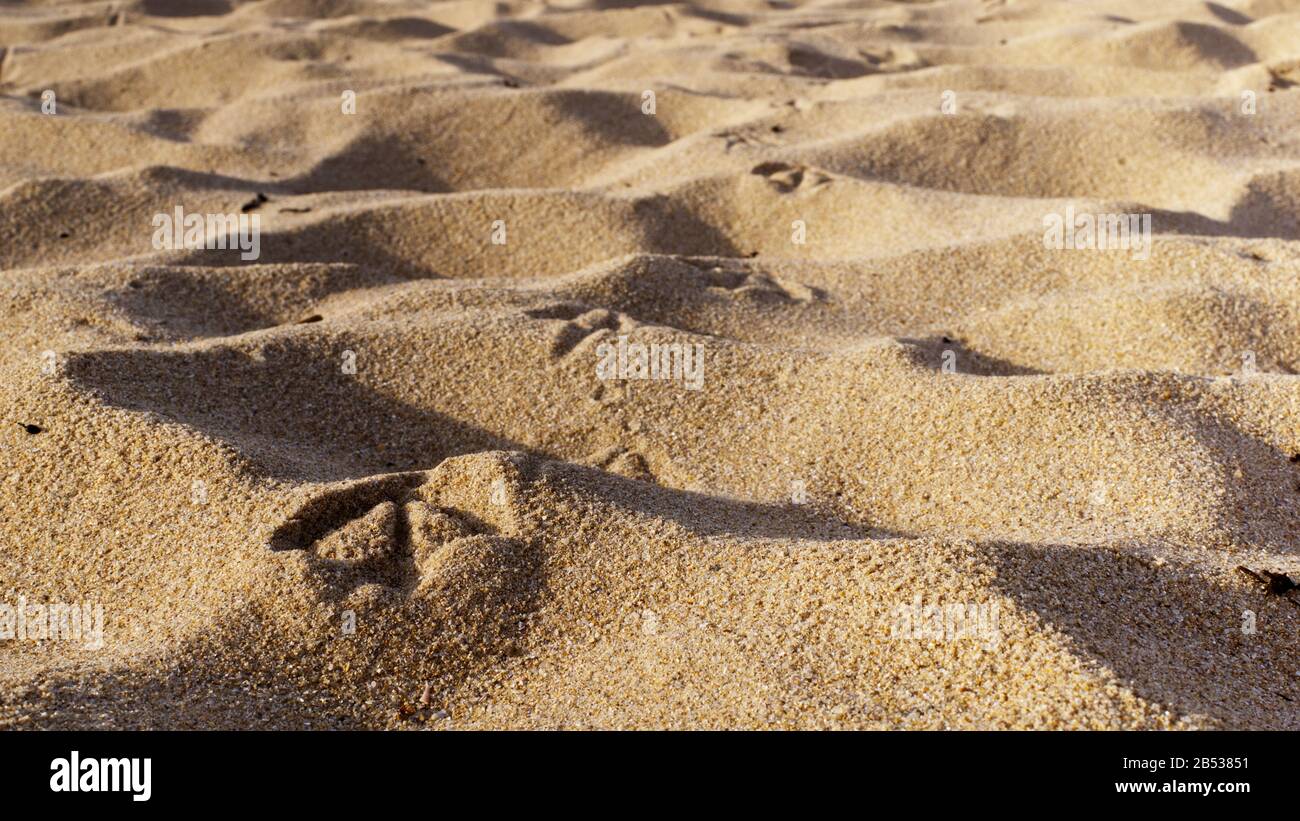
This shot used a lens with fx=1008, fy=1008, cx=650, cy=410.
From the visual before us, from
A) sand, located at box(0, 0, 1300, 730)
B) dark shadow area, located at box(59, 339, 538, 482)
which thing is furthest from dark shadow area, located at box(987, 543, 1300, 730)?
dark shadow area, located at box(59, 339, 538, 482)

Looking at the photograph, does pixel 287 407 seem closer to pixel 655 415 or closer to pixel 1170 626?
pixel 655 415

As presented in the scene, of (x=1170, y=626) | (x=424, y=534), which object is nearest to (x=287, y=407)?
(x=424, y=534)

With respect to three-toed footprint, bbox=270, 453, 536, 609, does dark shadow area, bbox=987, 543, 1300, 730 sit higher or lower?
higher

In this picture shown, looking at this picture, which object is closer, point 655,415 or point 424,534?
point 424,534

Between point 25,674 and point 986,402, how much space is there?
2448 mm

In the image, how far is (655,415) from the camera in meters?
3.06

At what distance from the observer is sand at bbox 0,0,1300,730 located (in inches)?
78.8

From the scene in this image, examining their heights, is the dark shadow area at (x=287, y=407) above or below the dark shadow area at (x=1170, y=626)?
below

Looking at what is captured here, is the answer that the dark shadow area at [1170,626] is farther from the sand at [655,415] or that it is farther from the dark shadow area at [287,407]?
the dark shadow area at [287,407]

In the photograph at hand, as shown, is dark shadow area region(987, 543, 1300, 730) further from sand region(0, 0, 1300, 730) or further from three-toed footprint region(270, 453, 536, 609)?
three-toed footprint region(270, 453, 536, 609)

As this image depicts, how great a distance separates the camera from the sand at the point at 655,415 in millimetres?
2002

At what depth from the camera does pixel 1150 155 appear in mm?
5199

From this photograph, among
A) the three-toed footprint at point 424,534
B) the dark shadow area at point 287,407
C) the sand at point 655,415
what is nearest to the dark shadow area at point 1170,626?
the sand at point 655,415
